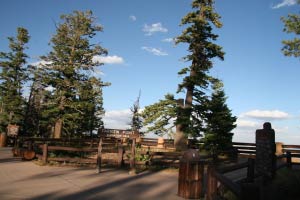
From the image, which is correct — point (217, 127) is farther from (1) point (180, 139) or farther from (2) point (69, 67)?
(2) point (69, 67)

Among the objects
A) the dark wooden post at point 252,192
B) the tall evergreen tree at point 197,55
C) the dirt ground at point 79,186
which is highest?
the tall evergreen tree at point 197,55

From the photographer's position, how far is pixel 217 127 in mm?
22391

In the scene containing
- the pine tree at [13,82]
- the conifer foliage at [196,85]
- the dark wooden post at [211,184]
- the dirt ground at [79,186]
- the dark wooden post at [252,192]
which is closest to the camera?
the dark wooden post at [252,192]

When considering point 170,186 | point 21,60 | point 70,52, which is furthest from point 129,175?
point 21,60

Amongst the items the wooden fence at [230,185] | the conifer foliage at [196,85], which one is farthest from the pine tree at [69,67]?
the wooden fence at [230,185]

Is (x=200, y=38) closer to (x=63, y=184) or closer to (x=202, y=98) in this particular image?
(x=202, y=98)

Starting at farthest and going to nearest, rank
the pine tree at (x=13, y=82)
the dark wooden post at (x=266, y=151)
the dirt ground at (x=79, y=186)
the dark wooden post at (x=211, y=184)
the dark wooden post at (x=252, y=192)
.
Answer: the pine tree at (x=13, y=82) < the dark wooden post at (x=266, y=151) < the dirt ground at (x=79, y=186) < the dark wooden post at (x=211, y=184) < the dark wooden post at (x=252, y=192)

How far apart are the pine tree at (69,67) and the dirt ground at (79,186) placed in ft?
31.8

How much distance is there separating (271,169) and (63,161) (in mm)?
11728

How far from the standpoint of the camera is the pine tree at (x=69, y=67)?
23.3 meters

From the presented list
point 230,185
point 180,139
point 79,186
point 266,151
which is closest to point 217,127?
point 180,139

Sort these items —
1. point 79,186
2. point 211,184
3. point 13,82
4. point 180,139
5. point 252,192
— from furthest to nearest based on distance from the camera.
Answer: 1. point 13,82
2. point 180,139
3. point 79,186
4. point 211,184
5. point 252,192

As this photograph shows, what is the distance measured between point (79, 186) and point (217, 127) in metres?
13.9

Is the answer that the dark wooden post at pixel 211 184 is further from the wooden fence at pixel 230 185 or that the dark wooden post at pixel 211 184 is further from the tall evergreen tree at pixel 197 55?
the tall evergreen tree at pixel 197 55
